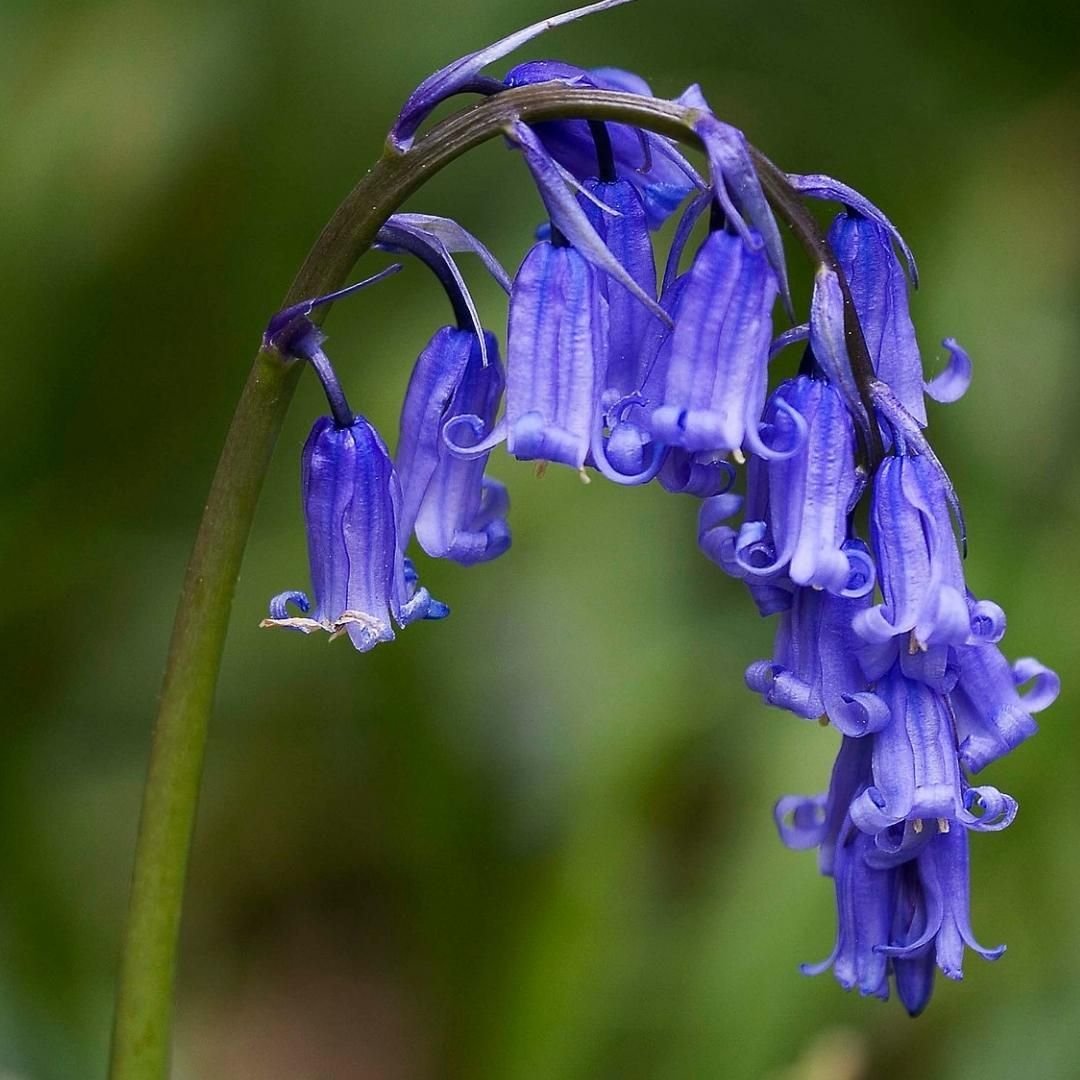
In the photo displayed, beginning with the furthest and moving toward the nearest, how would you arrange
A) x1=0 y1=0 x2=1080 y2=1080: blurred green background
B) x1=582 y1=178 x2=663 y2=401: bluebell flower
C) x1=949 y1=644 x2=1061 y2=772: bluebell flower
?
x1=0 y1=0 x2=1080 y2=1080: blurred green background
x1=949 y1=644 x2=1061 y2=772: bluebell flower
x1=582 y1=178 x2=663 y2=401: bluebell flower

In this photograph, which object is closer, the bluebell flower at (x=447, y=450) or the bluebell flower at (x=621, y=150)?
the bluebell flower at (x=621, y=150)

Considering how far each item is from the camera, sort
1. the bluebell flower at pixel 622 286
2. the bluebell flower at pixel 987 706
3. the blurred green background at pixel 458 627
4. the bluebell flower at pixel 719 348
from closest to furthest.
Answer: the bluebell flower at pixel 719 348 < the bluebell flower at pixel 622 286 < the bluebell flower at pixel 987 706 < the blurred green background at pixel 458 627

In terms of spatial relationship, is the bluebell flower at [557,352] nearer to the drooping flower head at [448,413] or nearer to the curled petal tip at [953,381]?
the drooping flower head at [448,413]

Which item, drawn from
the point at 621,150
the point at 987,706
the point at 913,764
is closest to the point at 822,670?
the point at 913,764

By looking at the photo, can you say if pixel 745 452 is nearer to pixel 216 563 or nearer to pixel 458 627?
pixel 216 563

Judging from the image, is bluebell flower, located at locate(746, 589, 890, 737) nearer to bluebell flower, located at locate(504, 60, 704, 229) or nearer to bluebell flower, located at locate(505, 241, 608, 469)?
bluebell flower, located at locate(505, 241, 608, 469)

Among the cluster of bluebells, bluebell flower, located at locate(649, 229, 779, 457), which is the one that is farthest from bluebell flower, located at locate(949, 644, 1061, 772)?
bluebell flower, located at locate(649, 229, 779, 457)

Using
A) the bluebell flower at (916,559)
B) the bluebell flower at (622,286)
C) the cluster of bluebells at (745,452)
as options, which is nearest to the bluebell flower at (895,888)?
the cluster of bluebells at (745,452)
